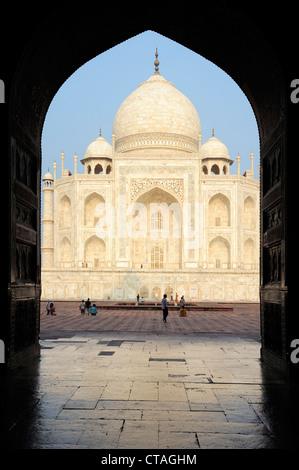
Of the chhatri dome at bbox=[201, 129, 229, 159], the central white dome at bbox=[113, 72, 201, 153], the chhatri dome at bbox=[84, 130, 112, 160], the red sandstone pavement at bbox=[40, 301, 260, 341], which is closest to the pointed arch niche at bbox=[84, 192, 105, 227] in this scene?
the chhatri dome at bbox=[84, 130, 112, 160]

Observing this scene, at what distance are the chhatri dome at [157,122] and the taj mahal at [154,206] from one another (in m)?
0.08

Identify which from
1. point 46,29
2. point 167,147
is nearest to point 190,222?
point 167,147

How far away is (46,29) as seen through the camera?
543 centimetres

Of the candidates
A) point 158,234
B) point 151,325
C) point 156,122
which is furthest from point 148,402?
point 156,122

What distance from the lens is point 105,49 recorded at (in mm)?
7031

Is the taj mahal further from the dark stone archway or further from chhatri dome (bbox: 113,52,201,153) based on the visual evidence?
the dark stone archway

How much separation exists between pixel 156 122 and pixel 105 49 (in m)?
29.7

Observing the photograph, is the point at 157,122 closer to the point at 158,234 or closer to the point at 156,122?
the point at 156,122

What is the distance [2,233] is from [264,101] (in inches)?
146

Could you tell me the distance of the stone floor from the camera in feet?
10.4

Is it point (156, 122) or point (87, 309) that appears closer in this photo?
point (87, 309)

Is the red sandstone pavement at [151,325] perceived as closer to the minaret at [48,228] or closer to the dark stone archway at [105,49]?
the dark stone archway at [105,49]

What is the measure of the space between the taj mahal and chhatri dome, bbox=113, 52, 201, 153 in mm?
81

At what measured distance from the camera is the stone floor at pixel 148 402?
318cm
